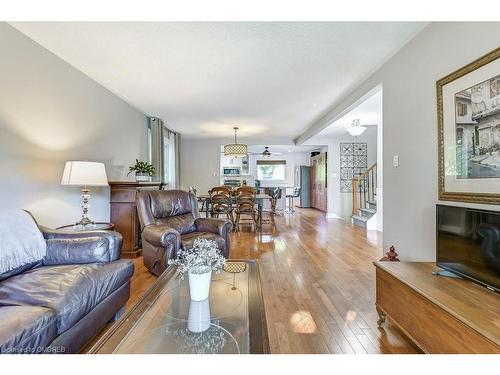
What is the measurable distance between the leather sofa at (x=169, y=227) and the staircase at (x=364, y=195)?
4.15 metres

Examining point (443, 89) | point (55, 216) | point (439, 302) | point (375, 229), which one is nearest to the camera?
point (439, 302)

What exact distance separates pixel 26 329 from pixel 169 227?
5.70ft

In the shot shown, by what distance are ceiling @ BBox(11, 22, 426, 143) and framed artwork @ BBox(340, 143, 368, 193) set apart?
2.96 m

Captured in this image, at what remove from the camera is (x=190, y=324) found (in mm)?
1289

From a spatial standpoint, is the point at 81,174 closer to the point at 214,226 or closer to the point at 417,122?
the point at 214,226

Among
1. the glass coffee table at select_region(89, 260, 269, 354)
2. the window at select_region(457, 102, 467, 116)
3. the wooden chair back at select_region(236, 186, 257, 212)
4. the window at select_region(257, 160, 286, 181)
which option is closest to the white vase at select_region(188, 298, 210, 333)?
the glass coffee table at select_region(89, 260, 269, 354)

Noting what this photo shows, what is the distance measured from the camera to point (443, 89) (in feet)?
6.56

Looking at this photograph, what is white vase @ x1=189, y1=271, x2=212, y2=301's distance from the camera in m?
1.46

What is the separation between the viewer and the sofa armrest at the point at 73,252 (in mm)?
1923

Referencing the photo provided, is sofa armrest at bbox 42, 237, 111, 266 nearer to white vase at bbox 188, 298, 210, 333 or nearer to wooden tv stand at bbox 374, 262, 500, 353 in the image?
white vase at bbox 188, 298, 210, 333

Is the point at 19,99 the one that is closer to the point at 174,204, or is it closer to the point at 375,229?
the point at 174,204

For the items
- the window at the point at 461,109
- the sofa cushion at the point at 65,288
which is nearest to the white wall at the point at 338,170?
the window at the point at 461,109
